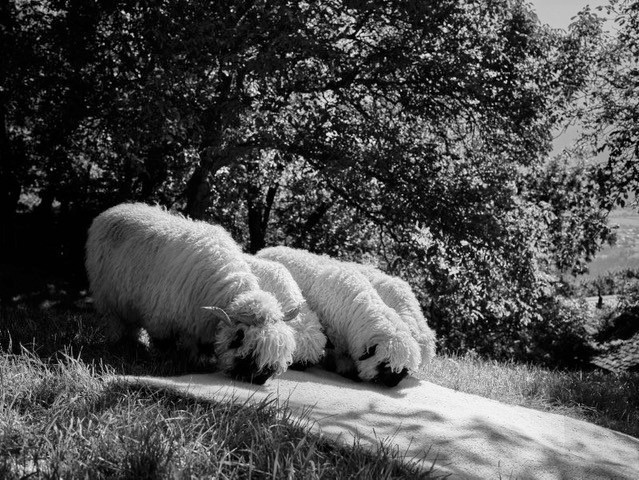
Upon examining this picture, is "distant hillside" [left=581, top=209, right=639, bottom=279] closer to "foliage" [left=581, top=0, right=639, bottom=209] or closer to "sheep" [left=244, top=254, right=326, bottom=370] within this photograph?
"foliage" [left=581, top=0, right=639, bottom=209]

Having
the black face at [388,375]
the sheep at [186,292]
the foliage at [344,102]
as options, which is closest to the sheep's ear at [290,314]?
the sheep at [186,292]

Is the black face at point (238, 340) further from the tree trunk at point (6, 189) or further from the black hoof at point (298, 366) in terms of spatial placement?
the tree trunk at point (6, 189)

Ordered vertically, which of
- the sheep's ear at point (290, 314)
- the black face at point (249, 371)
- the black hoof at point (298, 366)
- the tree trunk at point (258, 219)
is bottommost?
the black hoof at point (298, 366)

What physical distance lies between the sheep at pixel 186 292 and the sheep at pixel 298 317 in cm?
41

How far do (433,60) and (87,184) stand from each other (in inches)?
342

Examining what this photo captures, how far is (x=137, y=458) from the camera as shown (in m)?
3.12

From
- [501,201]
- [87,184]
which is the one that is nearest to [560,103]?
[501,201]

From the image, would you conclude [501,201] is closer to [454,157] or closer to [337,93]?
[454,157]

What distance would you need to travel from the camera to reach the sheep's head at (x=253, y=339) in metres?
5.17

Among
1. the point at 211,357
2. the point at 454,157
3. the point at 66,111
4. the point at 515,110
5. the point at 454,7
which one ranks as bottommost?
the point at 211,357

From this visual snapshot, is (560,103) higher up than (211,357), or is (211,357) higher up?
(560,103)

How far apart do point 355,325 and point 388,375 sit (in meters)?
0.62

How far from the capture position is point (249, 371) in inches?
204

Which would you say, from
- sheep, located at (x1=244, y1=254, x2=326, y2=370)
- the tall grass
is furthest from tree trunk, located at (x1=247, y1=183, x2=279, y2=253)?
the tall grass
